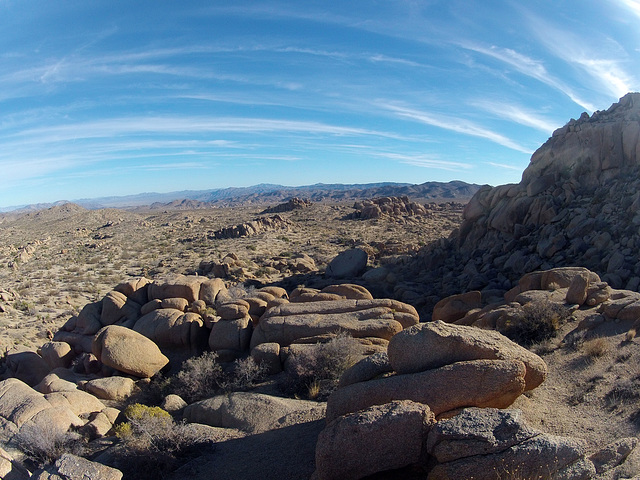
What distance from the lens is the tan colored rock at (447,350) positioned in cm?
703

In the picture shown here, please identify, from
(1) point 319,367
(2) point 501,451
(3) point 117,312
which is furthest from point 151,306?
(2) point 501,451

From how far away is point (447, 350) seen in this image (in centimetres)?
708

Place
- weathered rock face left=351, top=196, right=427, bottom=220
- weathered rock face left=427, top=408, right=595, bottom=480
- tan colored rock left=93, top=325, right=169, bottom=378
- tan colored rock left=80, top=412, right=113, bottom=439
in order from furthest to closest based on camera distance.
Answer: weathered rock face left=351, top=196, right=427, bottom=220
tan colored rock left=93, top=325, right=169, bottom=378
tan colored rock left=80, top=412, right=113, bottom=439
weathered rock face left=427, top=408, right=595, bottom=480

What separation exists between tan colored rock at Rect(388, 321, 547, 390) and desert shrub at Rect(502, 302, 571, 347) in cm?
368

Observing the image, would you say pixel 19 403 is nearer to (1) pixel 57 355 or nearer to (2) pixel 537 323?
(1) pixel 57 355

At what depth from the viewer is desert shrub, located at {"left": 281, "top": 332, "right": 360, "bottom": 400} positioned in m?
9.99

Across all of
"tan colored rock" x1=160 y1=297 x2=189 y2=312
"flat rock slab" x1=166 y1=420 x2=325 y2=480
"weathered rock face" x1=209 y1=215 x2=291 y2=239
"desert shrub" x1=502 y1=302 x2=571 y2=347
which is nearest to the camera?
"flat rock slab" x1=166 y1=420 x2=325 y2=480

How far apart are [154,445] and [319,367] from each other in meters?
4.09

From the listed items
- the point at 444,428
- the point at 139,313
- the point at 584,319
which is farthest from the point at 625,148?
the point at 139,313

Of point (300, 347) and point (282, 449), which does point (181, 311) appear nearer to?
point (300, 347)

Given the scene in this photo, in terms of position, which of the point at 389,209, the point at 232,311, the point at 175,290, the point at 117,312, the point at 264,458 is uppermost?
the point at 389,209

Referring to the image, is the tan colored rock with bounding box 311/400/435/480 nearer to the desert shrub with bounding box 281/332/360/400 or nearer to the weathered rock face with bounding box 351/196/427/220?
the desert shrub with bounding box 281/332/360/400

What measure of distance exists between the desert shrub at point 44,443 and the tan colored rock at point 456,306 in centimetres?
1221

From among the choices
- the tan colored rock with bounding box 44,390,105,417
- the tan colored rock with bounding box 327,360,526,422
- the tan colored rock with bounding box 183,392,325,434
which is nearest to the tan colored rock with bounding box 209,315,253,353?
the tan colored rock with bounding box 183,392,325,434
